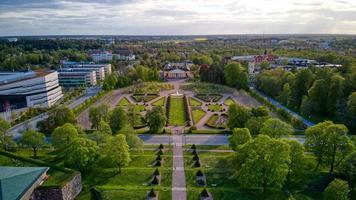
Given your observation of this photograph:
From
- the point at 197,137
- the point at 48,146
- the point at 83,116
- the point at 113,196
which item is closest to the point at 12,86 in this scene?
the point at 83,116

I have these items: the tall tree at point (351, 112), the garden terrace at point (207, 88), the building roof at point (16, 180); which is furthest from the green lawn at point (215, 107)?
the building roof at point (16, 180)

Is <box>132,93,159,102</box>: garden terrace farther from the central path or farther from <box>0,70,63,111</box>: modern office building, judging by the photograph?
the central path

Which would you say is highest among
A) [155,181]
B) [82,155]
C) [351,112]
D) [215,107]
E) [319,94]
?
[319,94]

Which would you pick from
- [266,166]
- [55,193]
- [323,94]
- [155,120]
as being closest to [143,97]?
[155,120]

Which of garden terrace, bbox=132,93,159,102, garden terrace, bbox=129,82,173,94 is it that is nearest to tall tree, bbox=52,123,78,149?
garden terrace, bbox=132,93,159,102

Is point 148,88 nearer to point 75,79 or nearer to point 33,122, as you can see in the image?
point 75,79

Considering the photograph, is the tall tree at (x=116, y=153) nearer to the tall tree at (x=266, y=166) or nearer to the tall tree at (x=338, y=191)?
the tall tree at (x=266, y=166)
